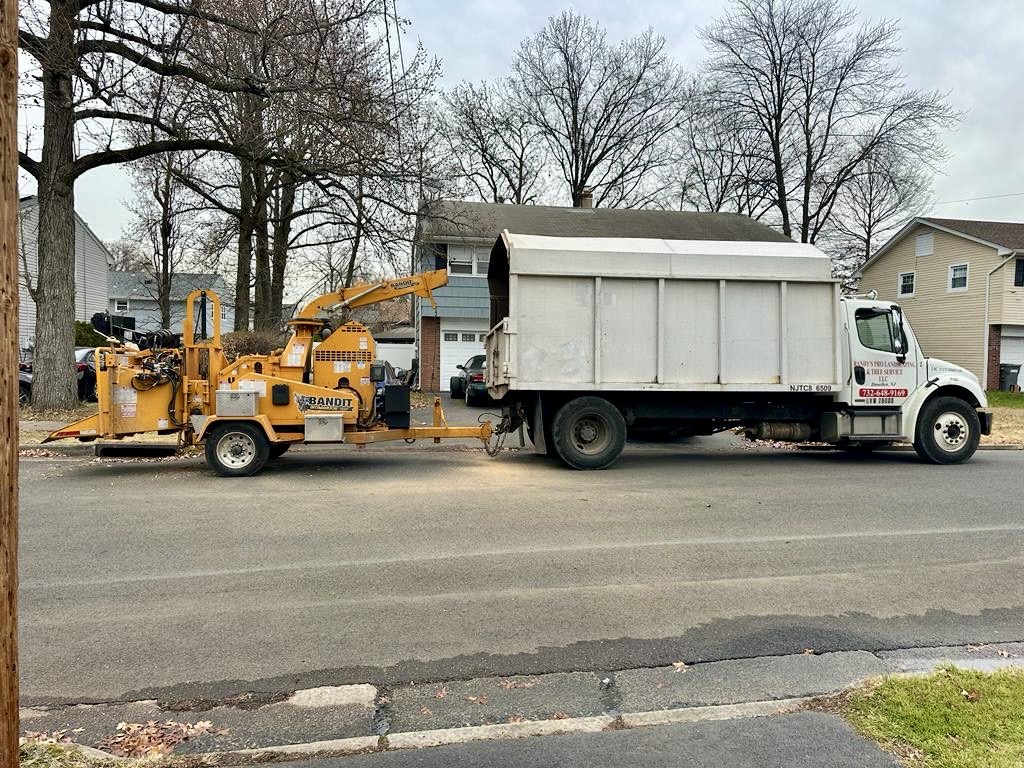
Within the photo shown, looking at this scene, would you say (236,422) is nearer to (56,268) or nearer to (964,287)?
(56,268)

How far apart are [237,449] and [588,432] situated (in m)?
5.11

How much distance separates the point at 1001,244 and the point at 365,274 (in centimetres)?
2687

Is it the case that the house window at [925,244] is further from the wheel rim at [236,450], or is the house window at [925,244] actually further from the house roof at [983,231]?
the wheel rim at [236,450]

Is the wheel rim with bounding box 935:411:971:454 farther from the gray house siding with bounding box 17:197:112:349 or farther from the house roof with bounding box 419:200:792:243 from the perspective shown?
the gray house siding with bounding box 17:197:112:349

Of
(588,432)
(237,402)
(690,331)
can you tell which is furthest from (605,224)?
(237,402)

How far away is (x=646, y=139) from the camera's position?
3928cm

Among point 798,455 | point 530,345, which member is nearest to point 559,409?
point 530,345

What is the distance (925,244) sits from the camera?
3225 cm

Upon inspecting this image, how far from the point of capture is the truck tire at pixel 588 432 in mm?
10578

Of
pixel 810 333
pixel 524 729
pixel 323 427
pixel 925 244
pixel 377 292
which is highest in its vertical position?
pixel 925 244

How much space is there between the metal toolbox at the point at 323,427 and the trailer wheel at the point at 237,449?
0.61 meters

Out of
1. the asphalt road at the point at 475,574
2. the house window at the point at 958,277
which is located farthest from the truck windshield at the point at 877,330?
the house window at the point at 958,277

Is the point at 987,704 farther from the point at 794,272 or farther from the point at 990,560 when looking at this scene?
the point at 794,272

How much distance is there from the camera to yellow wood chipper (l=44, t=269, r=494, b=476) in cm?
960
